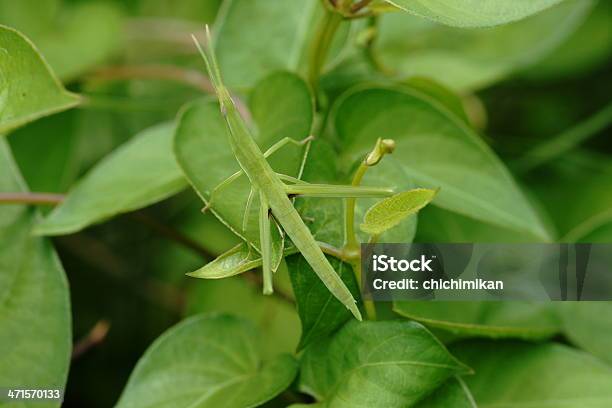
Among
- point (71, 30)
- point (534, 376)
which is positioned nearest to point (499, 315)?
point (534, 376)

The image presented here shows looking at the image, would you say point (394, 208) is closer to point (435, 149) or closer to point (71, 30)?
point (435, 149)

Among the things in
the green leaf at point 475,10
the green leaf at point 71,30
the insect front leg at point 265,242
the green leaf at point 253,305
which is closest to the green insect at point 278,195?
the insect front leg at point 265,242

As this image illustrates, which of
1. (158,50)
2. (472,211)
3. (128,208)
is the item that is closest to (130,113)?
(158,50)

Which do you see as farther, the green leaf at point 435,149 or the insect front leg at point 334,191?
the green leaf at point 435,149

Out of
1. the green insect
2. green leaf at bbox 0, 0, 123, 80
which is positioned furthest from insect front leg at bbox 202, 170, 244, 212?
green leaf at bbox 0, 0, 123, 80

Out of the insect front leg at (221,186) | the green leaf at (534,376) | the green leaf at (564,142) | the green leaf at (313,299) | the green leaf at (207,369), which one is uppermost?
the insect front leg at (221,186)

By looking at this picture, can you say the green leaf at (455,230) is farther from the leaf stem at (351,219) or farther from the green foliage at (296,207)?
the leaf stem at (351,219)
